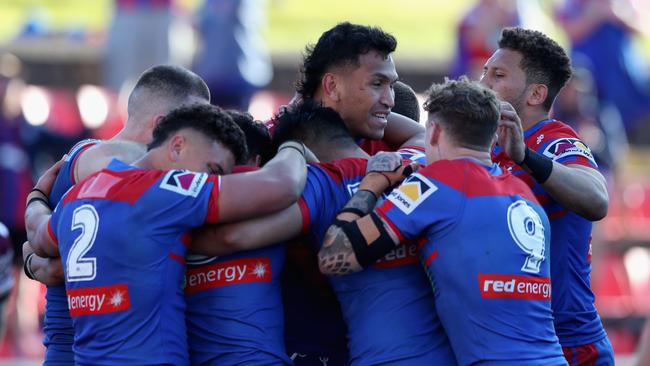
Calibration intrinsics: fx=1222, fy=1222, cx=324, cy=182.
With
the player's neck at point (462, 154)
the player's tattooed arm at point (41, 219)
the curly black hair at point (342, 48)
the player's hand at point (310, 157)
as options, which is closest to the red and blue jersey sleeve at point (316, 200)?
the player's hand at point (310, 157)

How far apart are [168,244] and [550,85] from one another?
7.39 feet

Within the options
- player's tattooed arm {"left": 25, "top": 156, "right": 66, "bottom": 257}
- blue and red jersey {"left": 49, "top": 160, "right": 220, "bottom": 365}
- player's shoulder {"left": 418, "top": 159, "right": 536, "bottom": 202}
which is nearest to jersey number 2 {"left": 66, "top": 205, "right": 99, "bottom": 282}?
blue and red jersey {"left": 49, "top": 160, "right": 220, "bottom": 365}

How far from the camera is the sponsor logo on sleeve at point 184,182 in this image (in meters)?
5.16

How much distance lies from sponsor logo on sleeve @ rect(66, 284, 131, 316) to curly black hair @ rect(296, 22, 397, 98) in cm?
162

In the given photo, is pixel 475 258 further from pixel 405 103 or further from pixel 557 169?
pixel 405 103

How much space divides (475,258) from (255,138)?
135 centimetres

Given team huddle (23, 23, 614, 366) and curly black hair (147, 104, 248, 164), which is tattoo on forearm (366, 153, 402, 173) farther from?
curly black hair (147, 104, 248, 164)

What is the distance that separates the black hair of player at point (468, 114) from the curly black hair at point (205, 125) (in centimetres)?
88

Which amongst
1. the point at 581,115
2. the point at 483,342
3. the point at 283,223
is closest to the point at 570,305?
the point at 483,342

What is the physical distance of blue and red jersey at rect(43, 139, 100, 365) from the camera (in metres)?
6.16

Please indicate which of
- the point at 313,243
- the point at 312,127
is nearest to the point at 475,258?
the point at 313,243

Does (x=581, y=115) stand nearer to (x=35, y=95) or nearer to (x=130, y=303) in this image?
(x=35, y=95)

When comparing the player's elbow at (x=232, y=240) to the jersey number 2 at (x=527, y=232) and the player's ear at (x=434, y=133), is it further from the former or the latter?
the jersey number 2 at (x=527, y=232)

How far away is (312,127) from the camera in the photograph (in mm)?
5801
